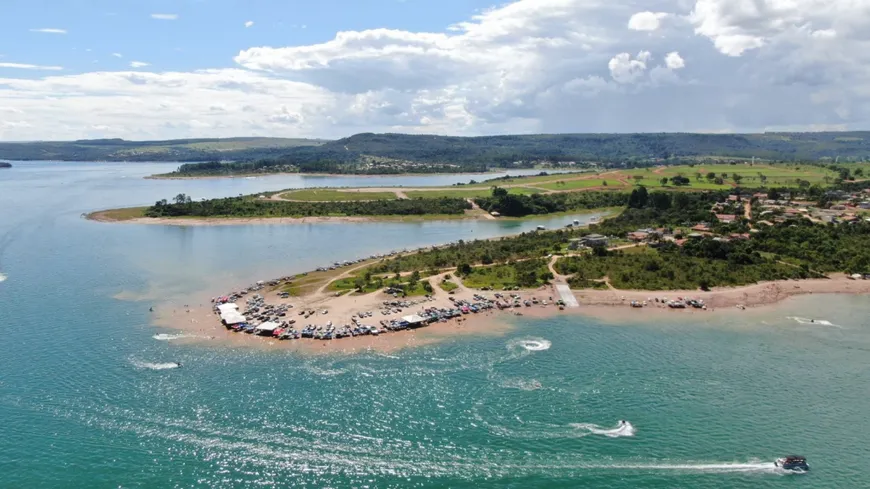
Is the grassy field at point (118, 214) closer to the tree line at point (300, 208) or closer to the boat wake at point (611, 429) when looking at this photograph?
the tree line at point (300, 208)

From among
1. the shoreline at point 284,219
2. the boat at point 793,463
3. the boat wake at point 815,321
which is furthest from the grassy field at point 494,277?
the shoreline at point 284,219

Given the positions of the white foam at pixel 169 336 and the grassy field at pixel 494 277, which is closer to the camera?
the white foam at pixel 169 336

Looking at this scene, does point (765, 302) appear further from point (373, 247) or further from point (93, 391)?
point (93, 391)

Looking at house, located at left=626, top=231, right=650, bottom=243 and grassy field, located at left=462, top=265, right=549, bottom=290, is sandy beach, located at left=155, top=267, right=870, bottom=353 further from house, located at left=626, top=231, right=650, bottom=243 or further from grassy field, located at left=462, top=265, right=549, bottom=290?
house, located at left=626, top=231, right=650, bottom=243

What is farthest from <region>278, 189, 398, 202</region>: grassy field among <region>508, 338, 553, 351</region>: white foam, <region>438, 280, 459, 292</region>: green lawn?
<region>508, 338, 553, 351</region>: white foam

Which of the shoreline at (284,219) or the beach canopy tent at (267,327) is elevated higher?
the shoreline at (284,219)

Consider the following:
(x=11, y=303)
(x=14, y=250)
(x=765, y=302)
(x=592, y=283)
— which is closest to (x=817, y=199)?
(x=765, y=302)
